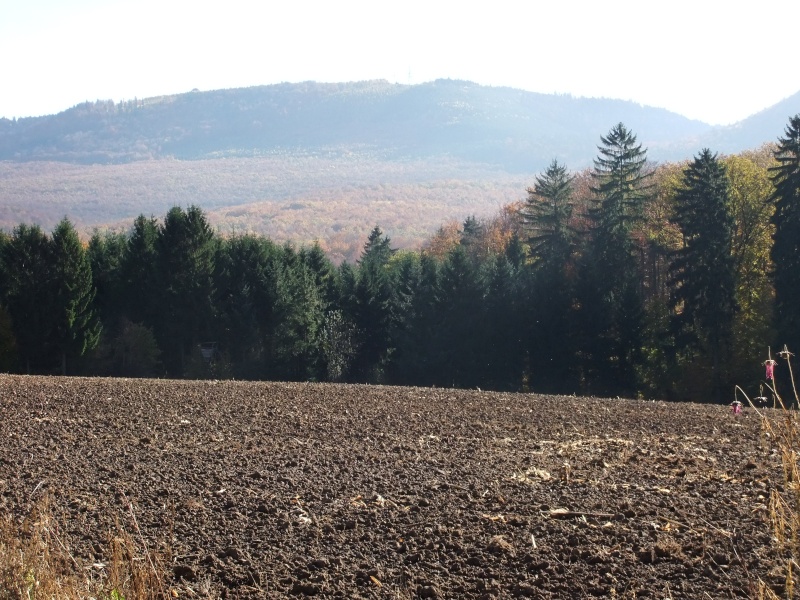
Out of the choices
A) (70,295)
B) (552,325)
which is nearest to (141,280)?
(70,295)

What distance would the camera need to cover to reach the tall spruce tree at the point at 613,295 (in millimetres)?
38906

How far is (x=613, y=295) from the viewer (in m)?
40.1

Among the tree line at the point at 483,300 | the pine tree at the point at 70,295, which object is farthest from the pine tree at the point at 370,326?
the pine tree at the point at 70,295

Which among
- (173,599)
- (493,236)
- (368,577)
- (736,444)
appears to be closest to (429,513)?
(368,577)

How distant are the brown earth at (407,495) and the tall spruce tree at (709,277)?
21714 millimetres

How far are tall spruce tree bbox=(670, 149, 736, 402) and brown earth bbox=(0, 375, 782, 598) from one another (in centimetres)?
2171

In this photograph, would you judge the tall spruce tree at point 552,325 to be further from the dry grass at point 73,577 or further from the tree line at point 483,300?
the dry grass at point 73,577

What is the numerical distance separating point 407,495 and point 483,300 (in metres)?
35.6

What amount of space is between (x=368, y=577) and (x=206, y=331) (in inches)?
1469

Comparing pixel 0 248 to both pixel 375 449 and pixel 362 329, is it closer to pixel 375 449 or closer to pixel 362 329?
pixel 362 329

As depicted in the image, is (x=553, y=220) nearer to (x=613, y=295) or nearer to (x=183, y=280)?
(x=613, y=295)

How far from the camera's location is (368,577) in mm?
6645

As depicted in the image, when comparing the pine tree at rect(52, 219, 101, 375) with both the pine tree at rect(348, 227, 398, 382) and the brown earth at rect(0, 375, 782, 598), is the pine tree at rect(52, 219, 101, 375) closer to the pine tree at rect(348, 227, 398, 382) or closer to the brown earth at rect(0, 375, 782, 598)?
the pine tree at rect(348, 227, 398, 382)

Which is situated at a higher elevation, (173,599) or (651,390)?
(173,599)
